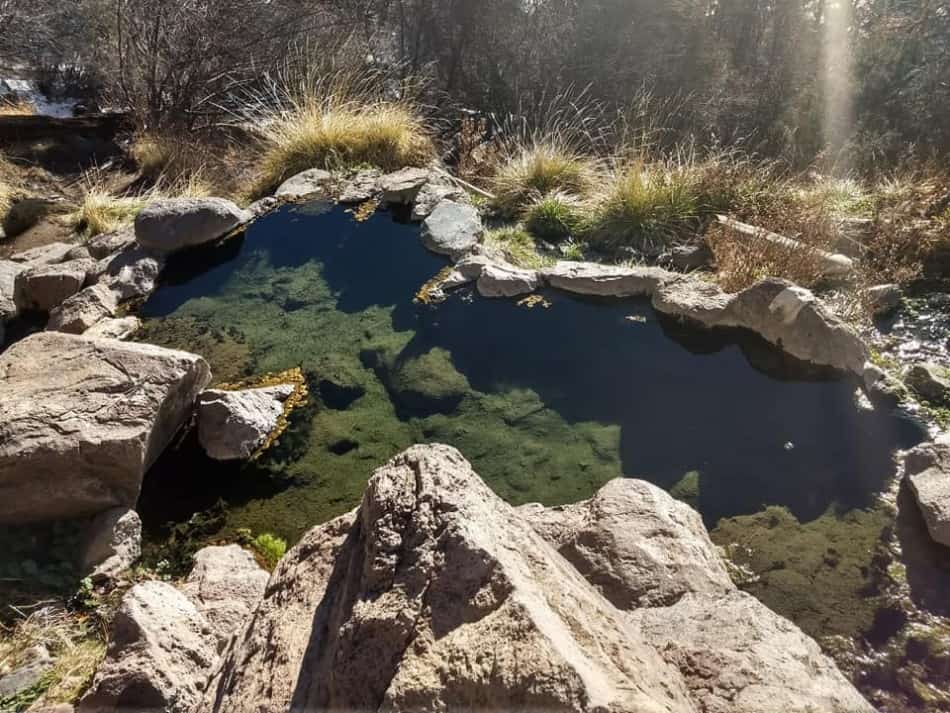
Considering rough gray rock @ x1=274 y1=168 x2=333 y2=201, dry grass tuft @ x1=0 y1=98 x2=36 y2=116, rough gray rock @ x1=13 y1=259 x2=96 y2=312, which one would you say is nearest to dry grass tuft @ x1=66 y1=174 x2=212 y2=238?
rough gray rock @ x1=274 y1=168 x2=333 y2=201

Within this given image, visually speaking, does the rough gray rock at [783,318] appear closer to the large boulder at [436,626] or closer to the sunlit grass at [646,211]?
the sunlit grass at [646,211]

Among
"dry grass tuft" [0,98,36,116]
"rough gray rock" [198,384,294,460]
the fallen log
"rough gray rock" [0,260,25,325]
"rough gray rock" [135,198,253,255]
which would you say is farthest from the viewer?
"dry grass tuft" [0,98,36,116]

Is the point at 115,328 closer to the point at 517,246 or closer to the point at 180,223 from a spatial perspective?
the point at 180,223

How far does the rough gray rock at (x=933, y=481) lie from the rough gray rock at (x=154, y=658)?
2891 mm

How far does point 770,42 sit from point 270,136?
6814 mm

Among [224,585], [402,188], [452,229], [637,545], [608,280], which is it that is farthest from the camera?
[402,188]

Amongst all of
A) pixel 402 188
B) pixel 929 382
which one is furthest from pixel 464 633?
pixel 402 188

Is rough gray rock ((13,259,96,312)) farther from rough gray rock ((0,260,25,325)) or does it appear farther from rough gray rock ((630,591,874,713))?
rough gray rock ((630,591,874,713))

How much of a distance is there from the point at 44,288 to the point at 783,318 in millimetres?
5310

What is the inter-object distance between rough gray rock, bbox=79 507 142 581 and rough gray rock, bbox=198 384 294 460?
0.55m

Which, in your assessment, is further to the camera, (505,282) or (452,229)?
(452,229)

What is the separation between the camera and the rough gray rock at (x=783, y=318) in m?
3.68

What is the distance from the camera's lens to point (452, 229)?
5203 mm

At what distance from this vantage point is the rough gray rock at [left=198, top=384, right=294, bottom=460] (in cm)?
349
